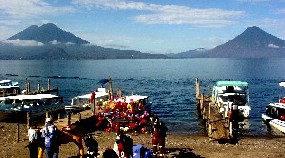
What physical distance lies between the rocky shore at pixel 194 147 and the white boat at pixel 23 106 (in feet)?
36.2

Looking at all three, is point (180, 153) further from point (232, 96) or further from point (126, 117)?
point (232, 96)

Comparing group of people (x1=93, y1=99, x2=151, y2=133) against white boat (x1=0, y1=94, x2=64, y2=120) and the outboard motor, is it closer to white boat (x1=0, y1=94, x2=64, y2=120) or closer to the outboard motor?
white boat (x1=0, y1=94, x2=64, y2=120)

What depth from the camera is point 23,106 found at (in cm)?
4284

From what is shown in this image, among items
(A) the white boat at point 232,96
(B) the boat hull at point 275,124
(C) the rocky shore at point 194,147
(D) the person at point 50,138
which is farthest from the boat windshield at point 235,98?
(D) the person at point 50,138

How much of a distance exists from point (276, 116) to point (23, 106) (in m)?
28.6

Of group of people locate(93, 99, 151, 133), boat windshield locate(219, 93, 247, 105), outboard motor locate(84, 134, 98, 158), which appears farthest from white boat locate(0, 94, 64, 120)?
outboard motor locate(84, 134, 98, 158)

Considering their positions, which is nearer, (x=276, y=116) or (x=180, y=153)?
(x=180, y=153)

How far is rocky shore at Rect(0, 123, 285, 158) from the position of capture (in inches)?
918

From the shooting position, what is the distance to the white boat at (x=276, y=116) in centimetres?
3684

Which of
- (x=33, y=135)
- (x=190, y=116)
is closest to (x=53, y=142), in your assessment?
(x=33, y=135)

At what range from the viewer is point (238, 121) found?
142 feet

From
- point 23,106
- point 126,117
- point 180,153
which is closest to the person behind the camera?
point 180,153

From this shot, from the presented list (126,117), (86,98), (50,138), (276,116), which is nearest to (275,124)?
(276,116)

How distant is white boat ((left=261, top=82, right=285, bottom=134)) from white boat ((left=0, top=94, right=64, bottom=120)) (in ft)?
85.6
